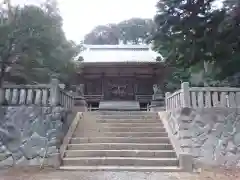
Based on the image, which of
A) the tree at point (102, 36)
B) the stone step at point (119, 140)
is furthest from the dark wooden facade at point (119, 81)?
the tree at point (102, 36)

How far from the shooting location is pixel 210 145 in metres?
5.90

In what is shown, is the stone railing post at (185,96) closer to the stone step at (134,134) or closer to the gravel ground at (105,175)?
the stone step at (134,134)

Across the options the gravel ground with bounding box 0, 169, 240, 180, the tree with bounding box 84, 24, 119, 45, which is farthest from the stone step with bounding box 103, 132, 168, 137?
the tree with bounding box 84, 24, 119, 45

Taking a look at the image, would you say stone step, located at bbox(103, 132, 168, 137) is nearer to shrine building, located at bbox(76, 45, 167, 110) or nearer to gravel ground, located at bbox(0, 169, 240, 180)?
gravel ground, located at bbox(0, 169, 240, 180)

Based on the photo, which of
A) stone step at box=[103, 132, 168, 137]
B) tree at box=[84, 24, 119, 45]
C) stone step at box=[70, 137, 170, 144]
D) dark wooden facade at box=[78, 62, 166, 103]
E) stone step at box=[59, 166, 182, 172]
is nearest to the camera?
stone step at box=[59, 166, 182, 172]

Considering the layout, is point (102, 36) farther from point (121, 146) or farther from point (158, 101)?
point (121, 146)

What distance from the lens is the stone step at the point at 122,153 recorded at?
6070 mm

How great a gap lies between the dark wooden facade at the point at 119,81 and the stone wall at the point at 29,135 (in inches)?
354

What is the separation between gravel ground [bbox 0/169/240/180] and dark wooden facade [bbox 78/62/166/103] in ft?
31.8

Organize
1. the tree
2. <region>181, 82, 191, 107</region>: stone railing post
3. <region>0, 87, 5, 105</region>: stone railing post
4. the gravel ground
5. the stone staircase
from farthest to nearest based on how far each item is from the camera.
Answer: the tree → <region>181, 82, 191, 107</region>: stone railing post → <region>0, 87, 5, 105</region>: stone railing post → the stone staircase → the gravel ground

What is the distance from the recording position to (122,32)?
119 feet

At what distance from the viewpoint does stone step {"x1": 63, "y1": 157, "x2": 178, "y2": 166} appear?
5773 millimetres

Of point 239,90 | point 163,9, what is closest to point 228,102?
point 239,90

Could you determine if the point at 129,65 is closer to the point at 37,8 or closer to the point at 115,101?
the point at 115,101
